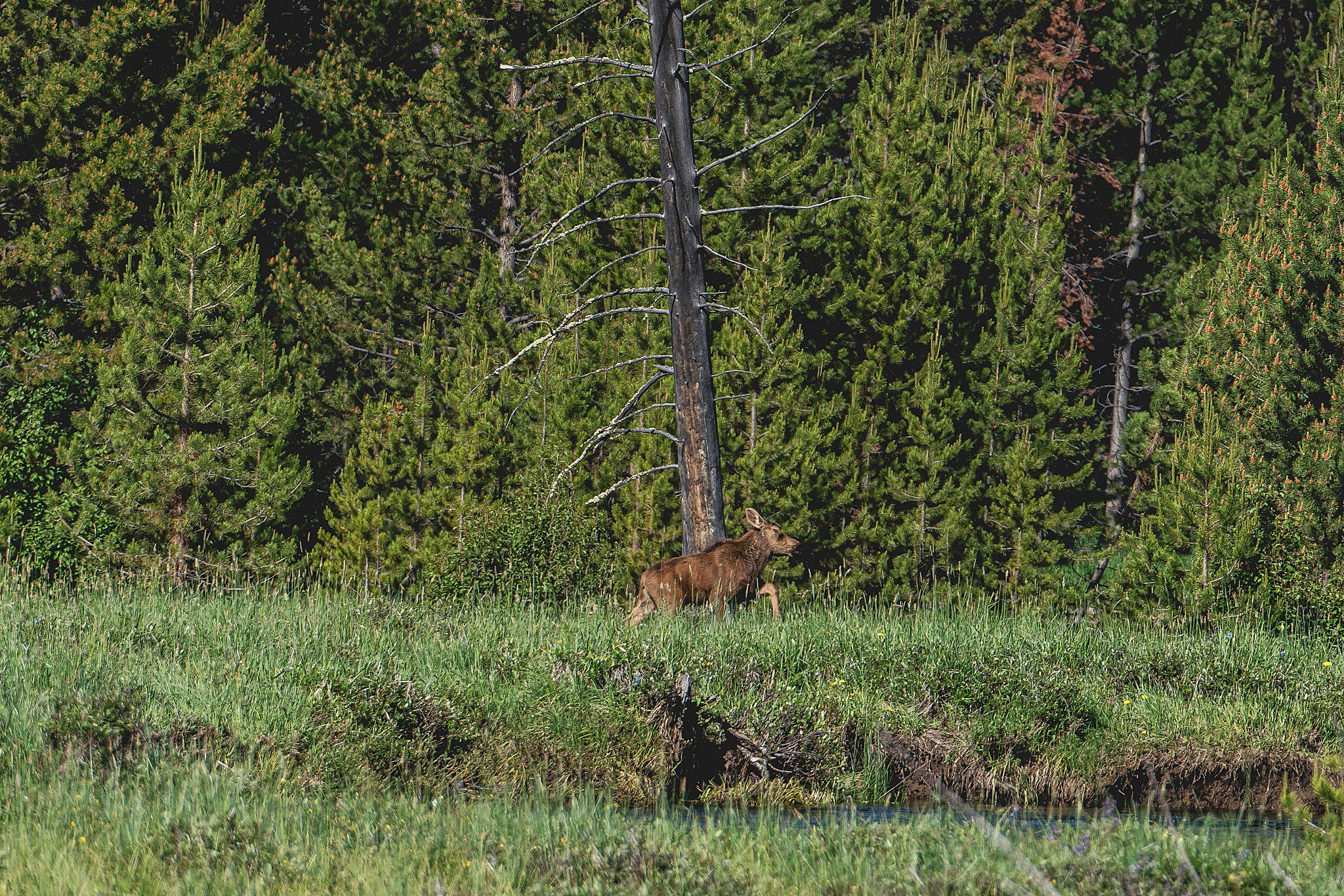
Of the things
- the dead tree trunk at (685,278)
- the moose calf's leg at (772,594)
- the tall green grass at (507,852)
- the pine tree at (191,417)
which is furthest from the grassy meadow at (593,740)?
the pine tree at (191,417)

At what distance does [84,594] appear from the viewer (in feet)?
44.1

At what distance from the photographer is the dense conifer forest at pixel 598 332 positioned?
17.9m

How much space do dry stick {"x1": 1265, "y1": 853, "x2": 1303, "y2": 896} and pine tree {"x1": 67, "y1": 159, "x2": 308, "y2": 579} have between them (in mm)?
16505

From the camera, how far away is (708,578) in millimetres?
13875

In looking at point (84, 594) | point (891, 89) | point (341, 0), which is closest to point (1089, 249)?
point (891, 89)

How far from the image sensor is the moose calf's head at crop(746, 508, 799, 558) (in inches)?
560

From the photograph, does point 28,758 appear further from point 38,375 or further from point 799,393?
point 38,375

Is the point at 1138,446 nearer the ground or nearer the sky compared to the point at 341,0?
nearer the ground

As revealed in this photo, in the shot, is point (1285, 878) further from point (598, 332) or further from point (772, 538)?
point (598, 332)

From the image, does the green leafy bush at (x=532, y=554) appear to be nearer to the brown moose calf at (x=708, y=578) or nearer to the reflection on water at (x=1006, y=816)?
the brown moose calf at (x=708, y=578)

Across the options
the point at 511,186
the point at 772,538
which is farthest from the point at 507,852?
the point at 511,186

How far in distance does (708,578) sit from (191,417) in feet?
33.8

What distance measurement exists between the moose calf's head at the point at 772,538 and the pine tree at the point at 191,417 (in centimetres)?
913

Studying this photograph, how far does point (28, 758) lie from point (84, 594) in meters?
5.71
